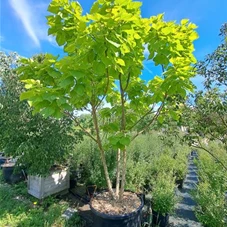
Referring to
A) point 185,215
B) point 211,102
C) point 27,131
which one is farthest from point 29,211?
point 211,102

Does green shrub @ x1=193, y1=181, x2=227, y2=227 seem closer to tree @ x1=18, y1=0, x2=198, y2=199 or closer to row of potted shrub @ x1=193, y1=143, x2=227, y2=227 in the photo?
row of potted shrub @ x1=193, y1=143, x2=227, y2=227

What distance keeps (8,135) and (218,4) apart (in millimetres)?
3883

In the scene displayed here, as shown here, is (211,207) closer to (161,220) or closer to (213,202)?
Result: (213,202)

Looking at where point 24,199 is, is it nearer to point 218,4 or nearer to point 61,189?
point 61,189

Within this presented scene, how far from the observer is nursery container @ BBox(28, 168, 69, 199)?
10.9ft

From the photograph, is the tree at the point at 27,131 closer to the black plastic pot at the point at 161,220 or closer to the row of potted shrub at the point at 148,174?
the row of potted shrub at the point at 148,174

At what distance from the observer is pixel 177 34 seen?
167 centimetres

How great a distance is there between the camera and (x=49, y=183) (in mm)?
3414

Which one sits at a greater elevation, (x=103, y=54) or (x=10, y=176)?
(x=103, y=54)

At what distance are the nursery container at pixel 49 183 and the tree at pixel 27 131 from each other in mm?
275

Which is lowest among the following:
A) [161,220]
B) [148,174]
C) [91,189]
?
[161,220]

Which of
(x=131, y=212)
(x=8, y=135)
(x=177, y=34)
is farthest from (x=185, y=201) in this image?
(x=8, y=135)

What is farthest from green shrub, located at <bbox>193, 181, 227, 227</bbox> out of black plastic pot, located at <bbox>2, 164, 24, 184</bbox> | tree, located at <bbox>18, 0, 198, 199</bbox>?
black plastic pot, located at <bbox>2, 164, 24, 184</bbox>

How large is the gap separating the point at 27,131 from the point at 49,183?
1.05 m
